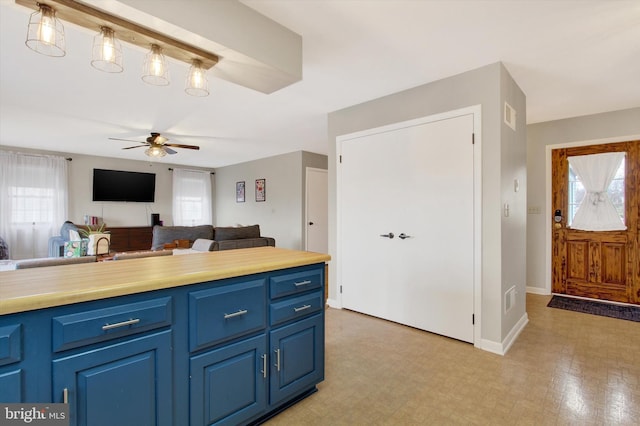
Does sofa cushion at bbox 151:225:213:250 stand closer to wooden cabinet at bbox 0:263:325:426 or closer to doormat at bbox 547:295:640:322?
wooden cabinet at bbox 0:263:325:426

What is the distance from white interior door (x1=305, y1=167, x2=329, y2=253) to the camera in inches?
258

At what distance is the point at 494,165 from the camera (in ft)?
8.23

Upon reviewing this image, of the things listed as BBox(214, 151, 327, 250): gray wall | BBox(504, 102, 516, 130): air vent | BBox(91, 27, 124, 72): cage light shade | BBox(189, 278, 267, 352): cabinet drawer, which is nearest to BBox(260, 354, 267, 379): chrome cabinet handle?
BBox(189, 278, 267, 352): cabinet drawer

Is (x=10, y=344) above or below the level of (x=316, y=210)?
below

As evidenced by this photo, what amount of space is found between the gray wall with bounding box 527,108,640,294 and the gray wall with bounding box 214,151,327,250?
3.92 meters

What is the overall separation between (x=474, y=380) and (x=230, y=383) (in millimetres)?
1660

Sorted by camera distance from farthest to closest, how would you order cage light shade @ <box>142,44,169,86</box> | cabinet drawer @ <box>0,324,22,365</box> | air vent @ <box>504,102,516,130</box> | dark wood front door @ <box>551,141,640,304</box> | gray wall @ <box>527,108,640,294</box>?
gray wall @ <box>527,108,640,294</box> < dark wood front door @ <box>551,141,640,304</box> < air vent @ <box>504,102,516,130</box> < cage light shade @ <box>142,44,169,86</box> < cabinet drawer @ <box>0,324,22,365</box>

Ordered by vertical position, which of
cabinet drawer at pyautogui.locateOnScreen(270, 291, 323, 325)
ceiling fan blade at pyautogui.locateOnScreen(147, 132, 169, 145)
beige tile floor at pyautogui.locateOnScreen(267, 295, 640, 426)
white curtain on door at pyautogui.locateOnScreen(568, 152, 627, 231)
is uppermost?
ceiling fan blade at pyautogui.locateOnScreen(147, 132, 169, 145)

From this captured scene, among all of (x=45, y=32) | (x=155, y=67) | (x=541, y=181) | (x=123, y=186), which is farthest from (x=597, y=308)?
(x=123, y=186)

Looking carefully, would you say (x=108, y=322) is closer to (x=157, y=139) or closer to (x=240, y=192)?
(x=157, y=139)

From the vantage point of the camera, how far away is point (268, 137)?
5172mm

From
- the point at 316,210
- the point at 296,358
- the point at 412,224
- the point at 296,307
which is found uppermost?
the point at 316,210

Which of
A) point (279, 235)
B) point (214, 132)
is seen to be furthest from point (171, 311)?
point (279, 235)

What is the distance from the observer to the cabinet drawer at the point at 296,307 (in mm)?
1675
